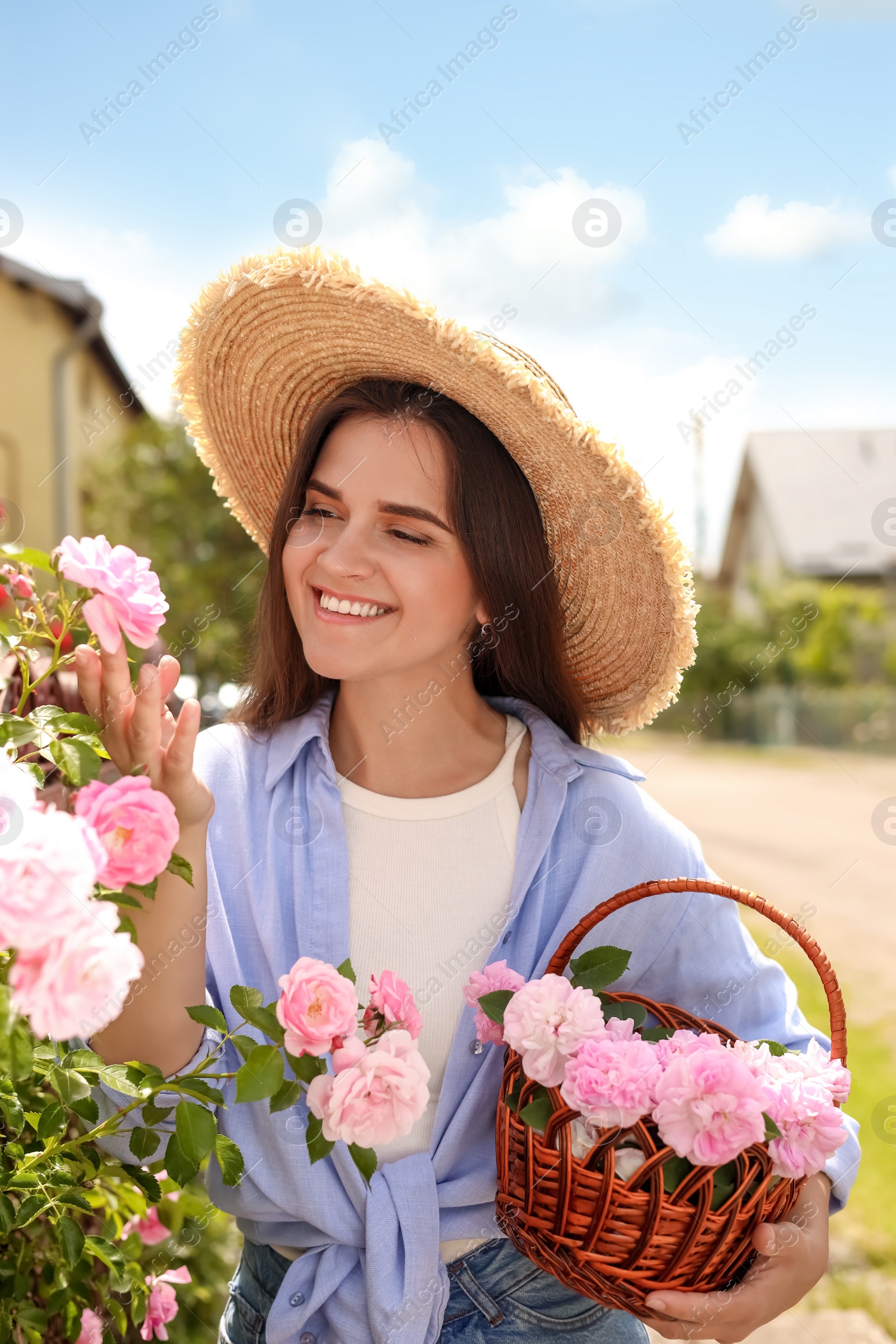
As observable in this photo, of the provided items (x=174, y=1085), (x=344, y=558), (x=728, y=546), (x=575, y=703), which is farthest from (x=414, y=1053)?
(x=728, y=546)

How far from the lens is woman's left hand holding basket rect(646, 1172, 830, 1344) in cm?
135

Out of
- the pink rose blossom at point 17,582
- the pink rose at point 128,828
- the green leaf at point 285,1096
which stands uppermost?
the pink rose blossom at point 17,582

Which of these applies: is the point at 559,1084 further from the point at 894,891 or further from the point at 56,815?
the point at 894,891

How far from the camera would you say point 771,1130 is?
1362mm

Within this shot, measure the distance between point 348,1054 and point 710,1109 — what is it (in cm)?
44

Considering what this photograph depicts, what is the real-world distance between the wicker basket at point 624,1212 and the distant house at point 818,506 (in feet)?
87.2

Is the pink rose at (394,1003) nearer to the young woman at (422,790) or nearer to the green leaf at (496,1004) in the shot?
the green leaf at (496,1004)

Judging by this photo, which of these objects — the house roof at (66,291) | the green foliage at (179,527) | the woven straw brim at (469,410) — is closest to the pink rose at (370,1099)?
the woven straw brim at (469,410)

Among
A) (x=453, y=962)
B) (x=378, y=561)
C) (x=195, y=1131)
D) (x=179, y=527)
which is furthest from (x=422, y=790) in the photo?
(x=179, y=527)

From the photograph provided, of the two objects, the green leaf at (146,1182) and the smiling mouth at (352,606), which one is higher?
the smiling mouth at (352,606)

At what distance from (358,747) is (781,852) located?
8893mm

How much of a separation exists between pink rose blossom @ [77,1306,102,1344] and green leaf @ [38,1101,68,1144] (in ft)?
1.41

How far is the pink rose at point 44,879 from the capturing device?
0.75 m

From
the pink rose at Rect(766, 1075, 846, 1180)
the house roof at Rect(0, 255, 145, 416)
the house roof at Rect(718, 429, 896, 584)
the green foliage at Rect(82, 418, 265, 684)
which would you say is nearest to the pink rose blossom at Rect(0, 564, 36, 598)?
the pink rose at Rect(766, 1075, 846, 1180)
